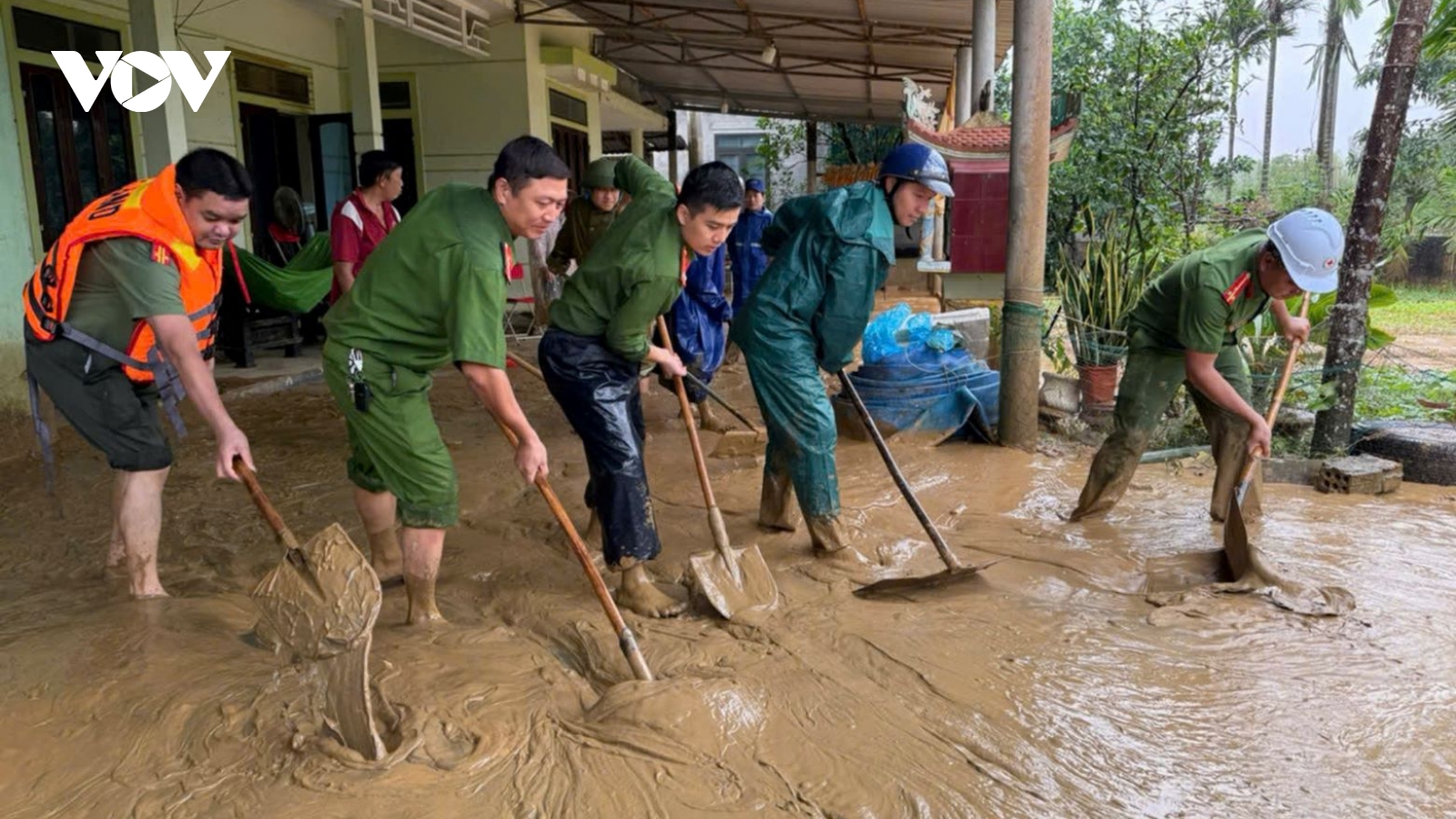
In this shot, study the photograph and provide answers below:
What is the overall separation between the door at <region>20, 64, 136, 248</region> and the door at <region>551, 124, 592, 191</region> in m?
5.42

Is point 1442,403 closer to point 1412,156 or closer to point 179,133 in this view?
point 179,133

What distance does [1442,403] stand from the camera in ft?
23.9

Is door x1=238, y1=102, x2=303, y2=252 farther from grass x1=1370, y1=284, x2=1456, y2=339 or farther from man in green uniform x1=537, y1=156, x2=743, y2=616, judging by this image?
grass x1=1370, y1=284, x2=1456, y2=339

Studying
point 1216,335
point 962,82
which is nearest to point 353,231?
point 1216,335

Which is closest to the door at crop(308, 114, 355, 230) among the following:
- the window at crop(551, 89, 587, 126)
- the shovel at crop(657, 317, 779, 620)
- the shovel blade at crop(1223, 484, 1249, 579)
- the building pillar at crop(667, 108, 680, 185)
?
the window at crop(551, 89, 587, 126)

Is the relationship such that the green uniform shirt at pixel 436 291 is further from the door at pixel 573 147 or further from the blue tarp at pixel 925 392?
the door at pixel 573 147

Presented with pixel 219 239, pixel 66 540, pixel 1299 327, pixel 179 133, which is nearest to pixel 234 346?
pixel 179 133

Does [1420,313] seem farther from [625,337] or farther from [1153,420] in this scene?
[625,337]

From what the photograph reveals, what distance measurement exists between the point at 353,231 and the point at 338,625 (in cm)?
350

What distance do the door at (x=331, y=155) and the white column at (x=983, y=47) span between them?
5504mm

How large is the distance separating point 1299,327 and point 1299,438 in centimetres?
201

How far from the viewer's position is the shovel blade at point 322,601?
2314mm

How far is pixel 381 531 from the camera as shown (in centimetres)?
347

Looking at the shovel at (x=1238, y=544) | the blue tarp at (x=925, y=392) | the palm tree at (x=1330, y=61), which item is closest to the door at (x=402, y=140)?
the blue tarp at (x=925, y=392)
